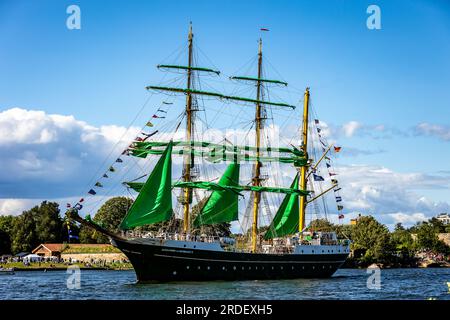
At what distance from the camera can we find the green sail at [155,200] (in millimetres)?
65562

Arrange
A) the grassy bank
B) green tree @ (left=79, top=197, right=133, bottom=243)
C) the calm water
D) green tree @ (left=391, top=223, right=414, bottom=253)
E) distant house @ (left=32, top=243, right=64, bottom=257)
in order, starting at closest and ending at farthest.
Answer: the calm water, the grassy bank, distant house @ (left=32, top=243, right=64, bottom=257), green tree @ (left=79, top=197, right=133, bottom=243), green tree @ (left=391, top=223, right=414, bottom=253)

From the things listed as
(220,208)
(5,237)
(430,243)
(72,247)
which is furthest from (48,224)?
(430,243)

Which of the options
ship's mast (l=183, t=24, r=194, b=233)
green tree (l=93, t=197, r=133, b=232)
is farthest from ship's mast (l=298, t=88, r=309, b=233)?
green tree (l=93, t=197, r=133, b=232)

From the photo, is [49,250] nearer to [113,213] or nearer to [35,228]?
[35,228]

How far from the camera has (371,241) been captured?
14425 centimetres

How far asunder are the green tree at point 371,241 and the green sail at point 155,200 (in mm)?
84952

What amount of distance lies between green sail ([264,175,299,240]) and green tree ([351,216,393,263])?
56970 millimetres

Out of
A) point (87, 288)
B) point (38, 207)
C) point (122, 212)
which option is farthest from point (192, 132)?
point (38, 207)

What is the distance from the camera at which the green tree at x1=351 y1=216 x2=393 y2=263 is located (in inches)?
5610

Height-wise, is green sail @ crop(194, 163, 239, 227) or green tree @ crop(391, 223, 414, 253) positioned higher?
green sail @ crop(194, 163, 239, 227)

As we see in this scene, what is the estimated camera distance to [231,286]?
65000 mm

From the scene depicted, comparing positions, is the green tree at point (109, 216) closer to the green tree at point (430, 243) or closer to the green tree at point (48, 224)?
the green tree at point (48, 224)

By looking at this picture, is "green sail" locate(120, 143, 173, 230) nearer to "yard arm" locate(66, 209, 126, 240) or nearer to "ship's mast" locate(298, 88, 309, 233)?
"yard arm" locate(66, 209, 126, 240)

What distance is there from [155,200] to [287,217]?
28.7 m
